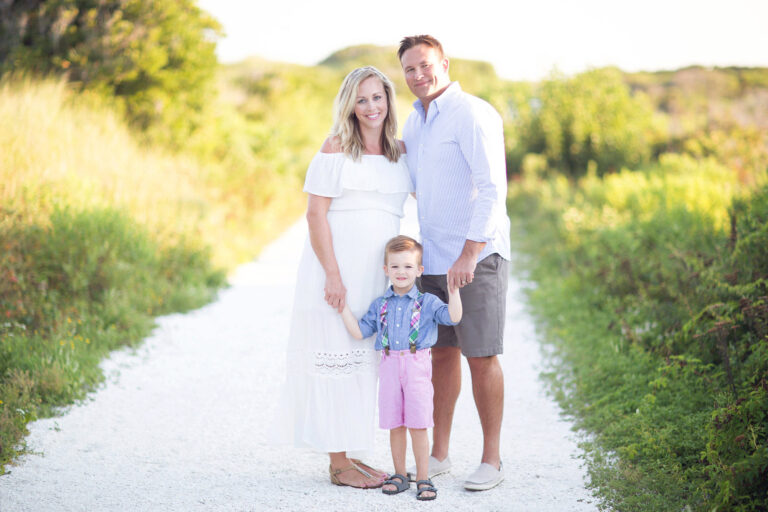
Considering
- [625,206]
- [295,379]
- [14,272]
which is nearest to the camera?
[295,379]

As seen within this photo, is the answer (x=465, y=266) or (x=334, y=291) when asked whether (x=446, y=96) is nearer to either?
(x=465, y=266)

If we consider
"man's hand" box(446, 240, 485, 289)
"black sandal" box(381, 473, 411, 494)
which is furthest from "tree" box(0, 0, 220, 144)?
"black sandal" box(381, 473, 411, 494)

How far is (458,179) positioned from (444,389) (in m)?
1.19

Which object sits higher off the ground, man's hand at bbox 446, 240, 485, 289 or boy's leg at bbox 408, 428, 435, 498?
man's hand at bbox 446, 240, 485, 289

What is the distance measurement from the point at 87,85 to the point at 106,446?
7517 millimetres

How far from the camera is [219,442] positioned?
170 inches

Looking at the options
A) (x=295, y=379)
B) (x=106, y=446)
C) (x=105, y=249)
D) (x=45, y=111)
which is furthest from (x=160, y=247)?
(x=295, y=379)

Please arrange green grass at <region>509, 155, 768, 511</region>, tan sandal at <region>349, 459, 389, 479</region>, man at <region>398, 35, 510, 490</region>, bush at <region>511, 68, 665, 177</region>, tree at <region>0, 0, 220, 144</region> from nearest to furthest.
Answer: green grass at <region>509, 155, 768, 511</region>
man at <region>398, 35, 510, 490</region>
tan sandal at <region>349, 459, 389, 479</region>
tree at <region>0, 0, 220, 144</region>
bush at <region>511, 68, 665, 177</region>

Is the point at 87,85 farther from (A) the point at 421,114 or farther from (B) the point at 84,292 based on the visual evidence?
(A) the point at 421,114

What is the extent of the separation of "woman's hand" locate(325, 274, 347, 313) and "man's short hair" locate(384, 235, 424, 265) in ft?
0.92

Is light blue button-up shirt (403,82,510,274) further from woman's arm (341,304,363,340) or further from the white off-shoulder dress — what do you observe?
woman's arm (341,304,363,340)

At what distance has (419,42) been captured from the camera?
3613 millimetres

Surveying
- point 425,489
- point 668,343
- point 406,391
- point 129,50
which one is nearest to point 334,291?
point 406,391

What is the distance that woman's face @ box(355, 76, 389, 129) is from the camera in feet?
11.7
